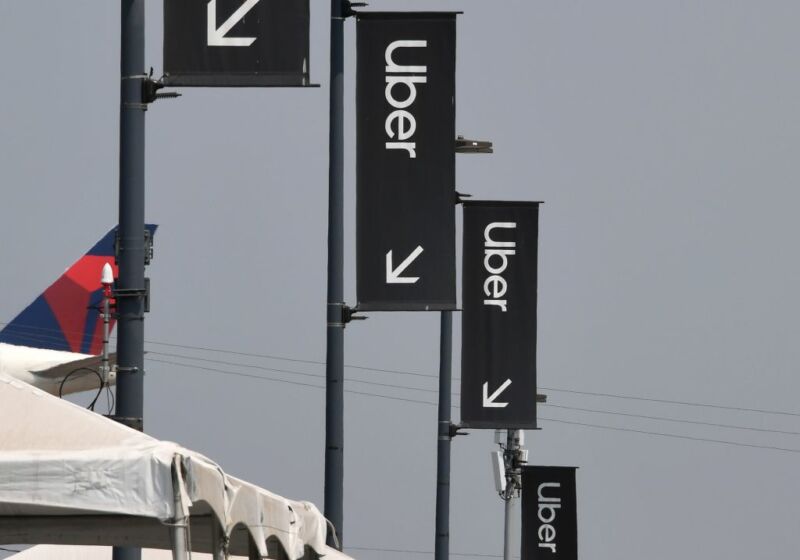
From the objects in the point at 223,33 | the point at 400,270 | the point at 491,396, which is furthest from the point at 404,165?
the point at 491,396

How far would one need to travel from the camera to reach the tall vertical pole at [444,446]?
3081 cm

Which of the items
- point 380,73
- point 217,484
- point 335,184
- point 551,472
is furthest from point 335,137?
point 551,472

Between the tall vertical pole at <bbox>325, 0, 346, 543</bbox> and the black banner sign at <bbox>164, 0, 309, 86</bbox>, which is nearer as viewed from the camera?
the black banner sign at <bbox>164, 0, 309, 86</bbox>

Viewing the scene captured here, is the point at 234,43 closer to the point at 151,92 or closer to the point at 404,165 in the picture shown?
the point at 151,92

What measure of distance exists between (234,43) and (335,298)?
6.34 m

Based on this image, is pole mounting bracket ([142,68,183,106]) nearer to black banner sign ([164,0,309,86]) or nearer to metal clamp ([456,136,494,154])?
black banner sign ([164,0,309,86])

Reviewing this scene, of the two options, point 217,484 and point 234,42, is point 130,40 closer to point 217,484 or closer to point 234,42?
point 234,42

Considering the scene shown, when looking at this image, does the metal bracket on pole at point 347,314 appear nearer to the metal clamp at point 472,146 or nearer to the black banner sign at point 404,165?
the black banner sign at point 404,165

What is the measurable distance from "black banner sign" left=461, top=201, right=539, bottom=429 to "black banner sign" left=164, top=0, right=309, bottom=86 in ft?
36.3

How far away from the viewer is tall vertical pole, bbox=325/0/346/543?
722 inches

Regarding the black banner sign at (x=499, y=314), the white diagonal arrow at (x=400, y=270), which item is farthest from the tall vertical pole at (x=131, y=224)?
the black banner sign at (x=499, y=314)

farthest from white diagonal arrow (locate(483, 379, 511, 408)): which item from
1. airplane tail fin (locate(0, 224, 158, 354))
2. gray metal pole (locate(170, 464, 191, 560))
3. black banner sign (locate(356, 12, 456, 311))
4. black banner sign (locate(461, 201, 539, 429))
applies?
airplane tail fin (locate(0, 224, 158, 354))

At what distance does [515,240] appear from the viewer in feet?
77.7

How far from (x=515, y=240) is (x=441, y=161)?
674 centimetres
